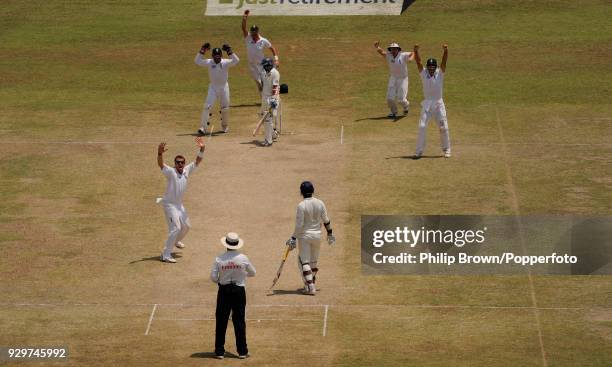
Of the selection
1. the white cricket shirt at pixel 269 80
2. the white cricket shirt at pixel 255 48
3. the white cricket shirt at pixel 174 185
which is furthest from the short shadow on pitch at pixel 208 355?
the white cricket shirt at pixel 255 48

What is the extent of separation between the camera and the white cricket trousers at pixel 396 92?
4388 centimetres

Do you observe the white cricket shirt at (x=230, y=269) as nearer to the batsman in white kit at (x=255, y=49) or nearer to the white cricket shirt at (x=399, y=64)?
the white cricket shirt at (x=399, y=64)

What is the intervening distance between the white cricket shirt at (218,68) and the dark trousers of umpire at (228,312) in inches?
627

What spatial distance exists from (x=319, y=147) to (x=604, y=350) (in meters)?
15.4

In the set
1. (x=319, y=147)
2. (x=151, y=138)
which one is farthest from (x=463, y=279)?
(x=151, y=138)

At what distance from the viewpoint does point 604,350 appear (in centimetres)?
2719

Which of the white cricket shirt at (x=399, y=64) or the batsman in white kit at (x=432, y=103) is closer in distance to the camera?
the batsman in white kit at (x=432, y=103)

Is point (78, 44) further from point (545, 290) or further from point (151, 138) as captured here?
point (545, 290)

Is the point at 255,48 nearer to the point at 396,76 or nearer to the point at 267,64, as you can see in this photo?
the point at 396,76

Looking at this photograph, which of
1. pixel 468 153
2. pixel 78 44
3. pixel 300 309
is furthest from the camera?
pixel 78 44

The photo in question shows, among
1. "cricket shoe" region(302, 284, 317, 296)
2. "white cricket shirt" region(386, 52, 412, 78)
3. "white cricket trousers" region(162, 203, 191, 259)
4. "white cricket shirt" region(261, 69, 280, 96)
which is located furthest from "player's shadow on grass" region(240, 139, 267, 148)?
"cricket shoe" region(302, 284, 317, 296)

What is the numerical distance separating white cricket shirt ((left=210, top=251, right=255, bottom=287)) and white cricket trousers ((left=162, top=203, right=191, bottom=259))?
5.41m

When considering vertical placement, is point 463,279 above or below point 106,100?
below

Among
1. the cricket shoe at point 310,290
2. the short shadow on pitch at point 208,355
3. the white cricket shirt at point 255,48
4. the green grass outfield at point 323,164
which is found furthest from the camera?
the white cricket shirt at point 255,48
